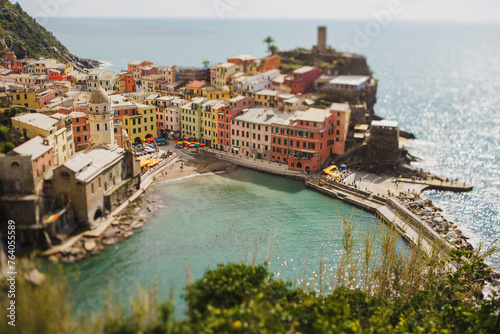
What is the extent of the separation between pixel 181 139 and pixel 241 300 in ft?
157

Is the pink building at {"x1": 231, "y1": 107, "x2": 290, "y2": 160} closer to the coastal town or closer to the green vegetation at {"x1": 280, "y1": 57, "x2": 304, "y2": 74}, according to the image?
the coastal town

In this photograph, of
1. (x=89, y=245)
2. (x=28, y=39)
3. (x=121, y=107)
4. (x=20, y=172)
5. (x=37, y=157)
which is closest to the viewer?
(x=89, y=245)

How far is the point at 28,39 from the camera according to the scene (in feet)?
321

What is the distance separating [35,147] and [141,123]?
2711 cm

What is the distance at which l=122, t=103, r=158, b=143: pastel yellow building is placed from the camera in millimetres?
73475

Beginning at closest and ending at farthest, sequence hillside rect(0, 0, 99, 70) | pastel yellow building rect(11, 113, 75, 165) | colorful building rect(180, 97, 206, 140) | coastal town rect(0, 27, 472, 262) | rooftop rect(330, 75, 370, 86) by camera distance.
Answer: coastal town rect(0, 27, 472, 262) → pastel yellow building rect(11, 113, 75, 165) → colorful building rect(180, 97, 206, 140) → rooftop rect(330, 75, 370, 86) → hillside rect(0, 0, 99, 70)

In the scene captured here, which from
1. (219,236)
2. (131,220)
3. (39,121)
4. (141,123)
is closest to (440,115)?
(141,123)

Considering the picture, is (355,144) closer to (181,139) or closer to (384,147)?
(384,147)

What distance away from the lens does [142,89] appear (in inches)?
3666

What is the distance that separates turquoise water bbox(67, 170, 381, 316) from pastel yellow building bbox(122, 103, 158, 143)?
16049 mm

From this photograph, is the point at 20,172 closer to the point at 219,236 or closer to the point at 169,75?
the point at 219,236

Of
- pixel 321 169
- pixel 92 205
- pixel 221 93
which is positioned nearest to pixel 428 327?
pixel 92 205

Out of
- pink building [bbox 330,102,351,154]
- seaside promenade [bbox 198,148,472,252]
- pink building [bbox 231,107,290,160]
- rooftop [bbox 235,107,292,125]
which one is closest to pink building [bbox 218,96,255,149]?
pink building [bbox 231,107,290,160]

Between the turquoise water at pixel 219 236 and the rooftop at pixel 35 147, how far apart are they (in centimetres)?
1242
